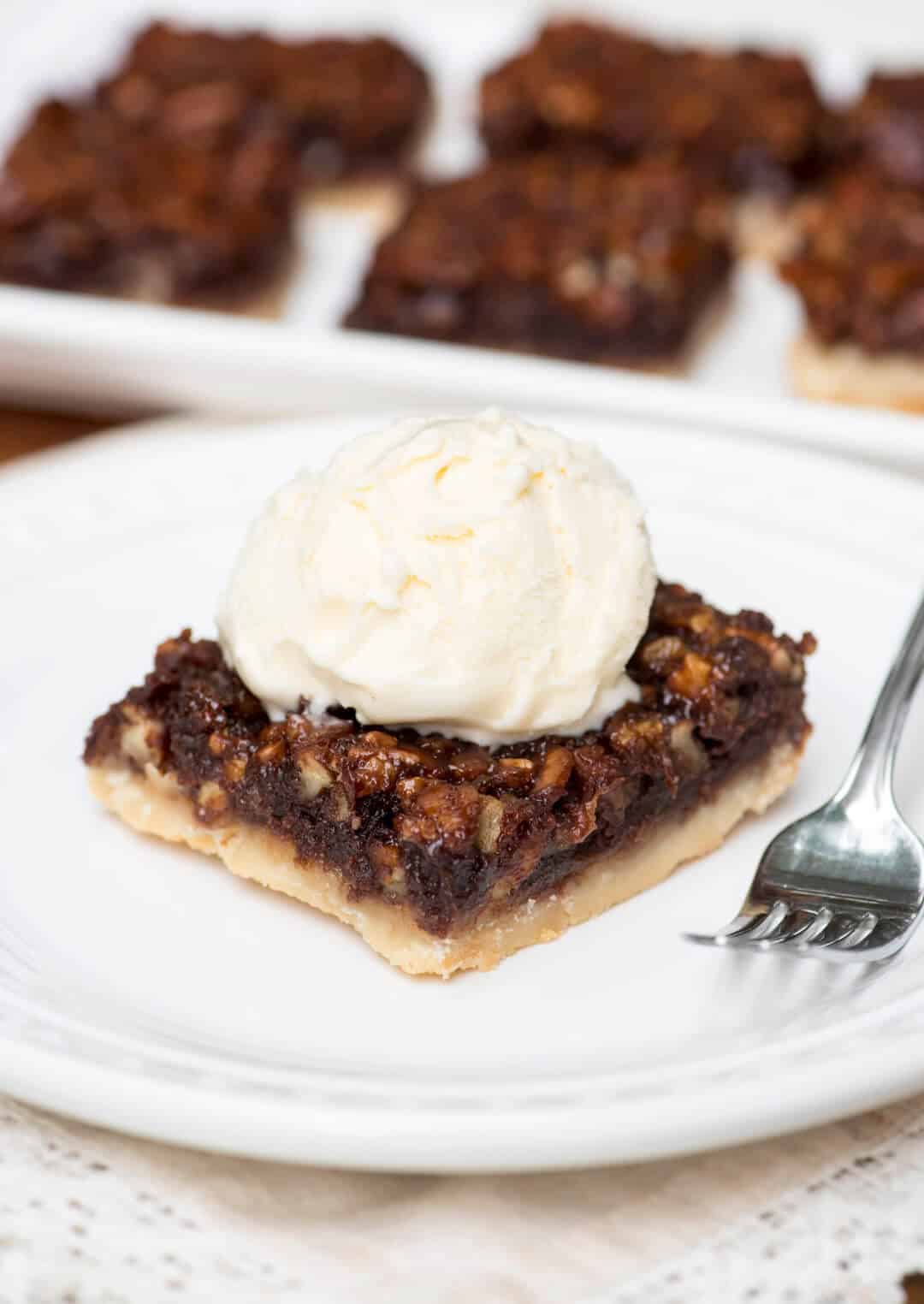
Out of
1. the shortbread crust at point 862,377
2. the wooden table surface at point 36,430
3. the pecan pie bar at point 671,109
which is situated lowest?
the wooden table surface at point 36,430

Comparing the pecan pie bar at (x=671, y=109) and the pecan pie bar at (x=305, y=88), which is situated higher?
the pecan pie bar at (x=671, y=109)

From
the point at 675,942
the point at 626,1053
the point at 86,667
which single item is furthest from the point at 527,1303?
the point at 86,667

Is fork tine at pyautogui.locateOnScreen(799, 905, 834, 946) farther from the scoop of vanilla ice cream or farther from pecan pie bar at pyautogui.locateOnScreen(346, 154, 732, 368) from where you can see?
pecan pie bar at pyautogui.locateOnScreen(346, 154, 732, 368)

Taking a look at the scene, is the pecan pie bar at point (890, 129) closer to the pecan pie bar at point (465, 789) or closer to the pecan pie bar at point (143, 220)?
the pecan pie bar at point (143, 220)

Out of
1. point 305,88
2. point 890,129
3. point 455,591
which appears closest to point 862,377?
point 890,129

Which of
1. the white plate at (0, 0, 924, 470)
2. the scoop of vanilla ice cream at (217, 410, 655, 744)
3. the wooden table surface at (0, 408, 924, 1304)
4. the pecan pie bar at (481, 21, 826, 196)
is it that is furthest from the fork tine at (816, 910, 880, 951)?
the pecan pie bar at (481, 21, 826, 196)

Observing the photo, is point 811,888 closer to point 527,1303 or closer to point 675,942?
point 675,942

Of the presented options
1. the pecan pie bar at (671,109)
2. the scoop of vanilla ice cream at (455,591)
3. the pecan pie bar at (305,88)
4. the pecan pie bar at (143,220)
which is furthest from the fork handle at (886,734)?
the pecan pie bar at (305,88)
